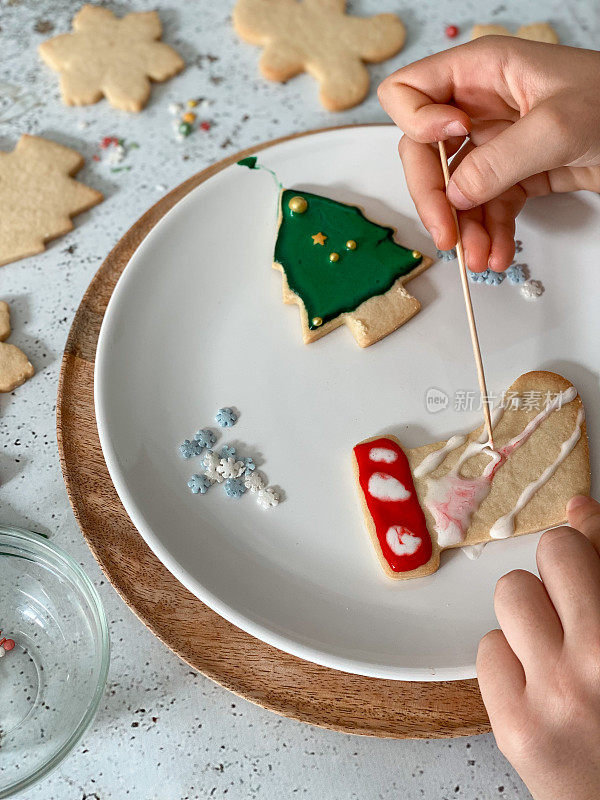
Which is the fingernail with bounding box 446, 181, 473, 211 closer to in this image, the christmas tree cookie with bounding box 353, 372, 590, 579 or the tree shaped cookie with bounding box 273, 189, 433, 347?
the tree shaped cookie with bounding box 273, 189, 433, 347

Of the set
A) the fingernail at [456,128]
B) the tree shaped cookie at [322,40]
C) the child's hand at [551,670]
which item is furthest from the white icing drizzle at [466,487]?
the tree shaped cookie at [322,40]

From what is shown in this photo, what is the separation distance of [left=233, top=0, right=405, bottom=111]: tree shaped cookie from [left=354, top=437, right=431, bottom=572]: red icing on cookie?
78 centimetres

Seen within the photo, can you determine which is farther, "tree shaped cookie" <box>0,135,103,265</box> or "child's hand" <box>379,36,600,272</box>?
"tree shaped cookie" <box>0,135,103,265</box>

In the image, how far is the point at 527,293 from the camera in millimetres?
1240

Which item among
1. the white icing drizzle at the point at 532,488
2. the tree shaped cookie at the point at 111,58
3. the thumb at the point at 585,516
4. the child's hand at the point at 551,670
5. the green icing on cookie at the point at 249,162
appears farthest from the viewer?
the tree shaped cookie at the point at 111,58

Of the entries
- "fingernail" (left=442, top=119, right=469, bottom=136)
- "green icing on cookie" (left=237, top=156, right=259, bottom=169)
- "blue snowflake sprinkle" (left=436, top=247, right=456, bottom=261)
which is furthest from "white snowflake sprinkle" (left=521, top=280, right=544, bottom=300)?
"green icing on cookie" (left=237, top=156, right=259, bottom=169)

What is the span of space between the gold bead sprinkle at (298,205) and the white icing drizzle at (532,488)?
1.75ft

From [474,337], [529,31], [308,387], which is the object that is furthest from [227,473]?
[529,31]

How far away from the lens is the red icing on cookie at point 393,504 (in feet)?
3.40

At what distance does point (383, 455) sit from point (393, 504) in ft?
0.24

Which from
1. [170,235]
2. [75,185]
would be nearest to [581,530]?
[170,235]

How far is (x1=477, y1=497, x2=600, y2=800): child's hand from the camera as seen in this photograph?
0.83 m

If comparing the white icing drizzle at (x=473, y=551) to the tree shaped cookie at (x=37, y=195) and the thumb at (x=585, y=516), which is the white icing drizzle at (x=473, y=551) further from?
the tree shaped cookie at (x=37, y=195)

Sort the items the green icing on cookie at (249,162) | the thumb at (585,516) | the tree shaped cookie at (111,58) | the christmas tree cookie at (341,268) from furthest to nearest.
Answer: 1. the tree shaped cookie at (111,58)
2. the green icing on cookie at (249,162)
3. the christmas tree cookie at (341,268)
4. the thumb at (585,516)
